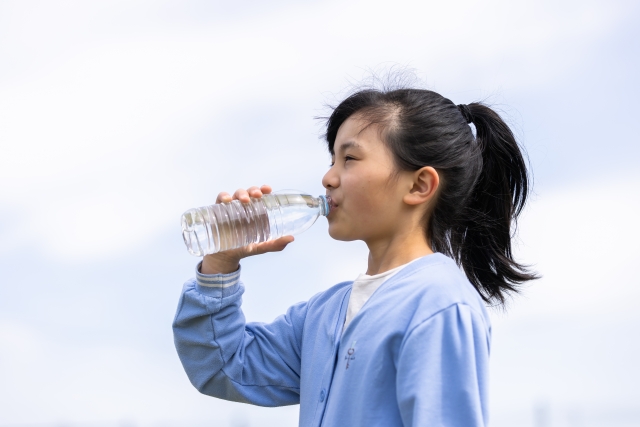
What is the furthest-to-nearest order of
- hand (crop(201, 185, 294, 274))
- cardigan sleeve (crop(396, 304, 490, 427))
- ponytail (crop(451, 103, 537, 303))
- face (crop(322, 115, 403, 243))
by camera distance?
ponytail (crop(451, 103, 537, 303)) < hand (crop(201, 185, 294, 274)) < face (crop(322, 115, 403, 243)) < cardigan sleeve (crop(396, 304, 490, 427))

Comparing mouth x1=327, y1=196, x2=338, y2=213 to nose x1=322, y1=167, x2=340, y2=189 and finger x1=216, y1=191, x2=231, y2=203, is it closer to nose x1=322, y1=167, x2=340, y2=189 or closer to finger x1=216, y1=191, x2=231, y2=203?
nose x1=322, y1=167, x2=340, y2=189

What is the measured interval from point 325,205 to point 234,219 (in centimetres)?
32

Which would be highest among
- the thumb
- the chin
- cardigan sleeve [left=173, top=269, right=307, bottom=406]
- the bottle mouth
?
the bottle mouth

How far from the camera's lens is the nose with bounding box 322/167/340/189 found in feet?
7.71

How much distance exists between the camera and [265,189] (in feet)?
8.18

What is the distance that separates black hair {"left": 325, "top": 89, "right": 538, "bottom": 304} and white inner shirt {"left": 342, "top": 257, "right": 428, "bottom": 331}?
200mm

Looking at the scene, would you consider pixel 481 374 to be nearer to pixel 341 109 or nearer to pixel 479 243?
pixel 479 243

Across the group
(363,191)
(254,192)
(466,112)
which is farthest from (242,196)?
(466,112)

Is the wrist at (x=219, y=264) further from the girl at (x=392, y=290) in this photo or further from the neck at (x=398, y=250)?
the neck at (x=398, y=250)

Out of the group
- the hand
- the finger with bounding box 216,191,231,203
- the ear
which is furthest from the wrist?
the ear

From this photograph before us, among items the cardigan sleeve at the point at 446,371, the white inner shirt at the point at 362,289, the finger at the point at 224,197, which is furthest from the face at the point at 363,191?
the cardigan sleeve at the point at 446,371

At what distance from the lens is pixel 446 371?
6.42 feet

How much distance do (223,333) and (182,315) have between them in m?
0.13

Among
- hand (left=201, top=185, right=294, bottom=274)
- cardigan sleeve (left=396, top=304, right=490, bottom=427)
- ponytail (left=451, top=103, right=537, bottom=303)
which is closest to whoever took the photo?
cardigan sleeve (left=396, top=304, right=490, bottom=427)
